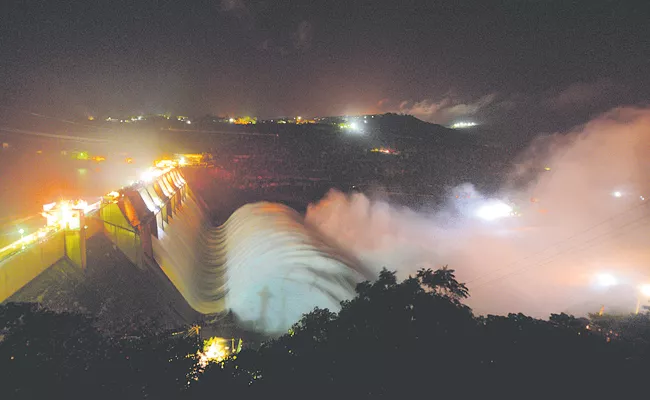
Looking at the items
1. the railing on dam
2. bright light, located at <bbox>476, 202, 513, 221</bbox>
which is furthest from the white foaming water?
the railing on dam

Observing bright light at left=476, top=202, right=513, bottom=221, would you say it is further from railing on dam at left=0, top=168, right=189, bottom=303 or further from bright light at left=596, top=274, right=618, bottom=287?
railing on dam at left=0, top=168, right=189, bottom=303

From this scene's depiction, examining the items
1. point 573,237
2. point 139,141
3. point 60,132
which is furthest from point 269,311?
point 139,141

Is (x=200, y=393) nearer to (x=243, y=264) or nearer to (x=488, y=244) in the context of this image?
(x=243, y=264)

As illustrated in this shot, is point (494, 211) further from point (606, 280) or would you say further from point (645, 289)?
point (645, 289)

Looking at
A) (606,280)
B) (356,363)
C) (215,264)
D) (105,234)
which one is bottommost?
(215,264)

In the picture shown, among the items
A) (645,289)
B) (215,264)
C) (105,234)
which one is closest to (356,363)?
(105,234)

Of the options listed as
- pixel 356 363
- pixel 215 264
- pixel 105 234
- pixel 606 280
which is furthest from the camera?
pixel 215 264
